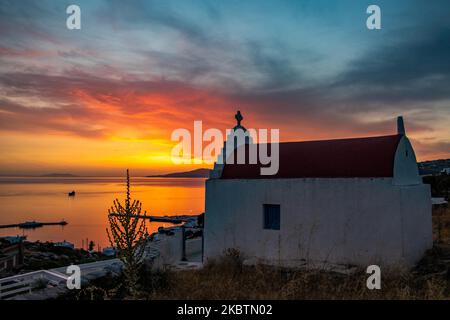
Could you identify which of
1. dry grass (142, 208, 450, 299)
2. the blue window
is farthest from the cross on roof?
dry grass (142, 208, 450, 299)

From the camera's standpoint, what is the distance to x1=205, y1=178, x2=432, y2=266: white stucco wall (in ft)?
34.6

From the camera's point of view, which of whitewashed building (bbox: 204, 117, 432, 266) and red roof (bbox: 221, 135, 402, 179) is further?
red roof (bbox: 221, 135, 402, 179)

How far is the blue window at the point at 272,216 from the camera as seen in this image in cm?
1211

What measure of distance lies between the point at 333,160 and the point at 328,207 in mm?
1557

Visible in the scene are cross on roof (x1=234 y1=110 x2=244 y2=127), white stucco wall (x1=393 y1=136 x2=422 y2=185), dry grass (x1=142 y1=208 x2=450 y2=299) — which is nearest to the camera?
dry grass (x1=142 y1=208 x2=450 y2=299)

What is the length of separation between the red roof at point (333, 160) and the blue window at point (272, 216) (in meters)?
0.98

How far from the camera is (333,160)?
38.9 ft

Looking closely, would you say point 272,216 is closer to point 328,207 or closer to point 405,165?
point 328,207

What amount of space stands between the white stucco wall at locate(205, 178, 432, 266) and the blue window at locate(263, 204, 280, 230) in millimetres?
172

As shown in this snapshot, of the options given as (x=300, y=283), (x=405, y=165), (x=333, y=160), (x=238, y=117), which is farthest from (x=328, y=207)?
(x=238, y=117)

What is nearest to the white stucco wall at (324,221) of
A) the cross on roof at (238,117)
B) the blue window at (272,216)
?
the blue window at (272,216)

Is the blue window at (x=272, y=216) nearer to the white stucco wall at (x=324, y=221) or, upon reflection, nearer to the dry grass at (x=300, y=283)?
the white stucco wall at (x=324, y=221)

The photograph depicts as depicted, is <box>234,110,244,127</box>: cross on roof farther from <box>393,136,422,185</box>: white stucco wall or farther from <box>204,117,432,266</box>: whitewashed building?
<box>393,136,422,185</box>: white stucco wall
